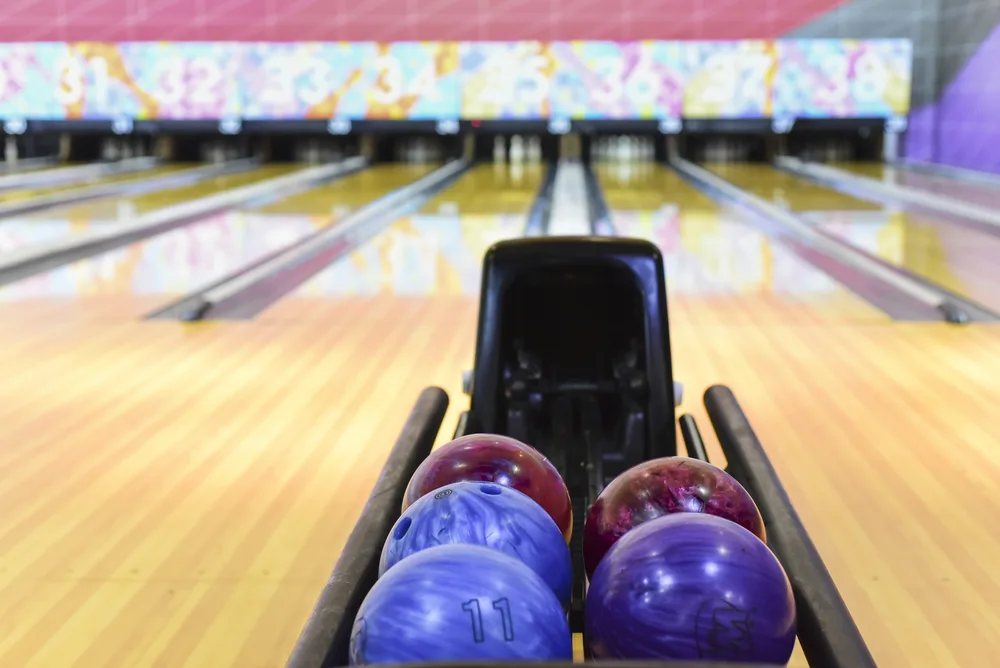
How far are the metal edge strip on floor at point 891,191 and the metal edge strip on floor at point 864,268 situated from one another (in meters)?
0.92

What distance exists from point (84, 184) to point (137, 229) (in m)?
Result: 2.39

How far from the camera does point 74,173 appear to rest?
27.0 ft

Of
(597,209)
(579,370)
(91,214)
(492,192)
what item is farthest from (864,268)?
(91,214)

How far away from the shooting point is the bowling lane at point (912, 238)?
157 inches

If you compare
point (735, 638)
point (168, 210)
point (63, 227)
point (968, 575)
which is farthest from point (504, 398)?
point (168, 210)

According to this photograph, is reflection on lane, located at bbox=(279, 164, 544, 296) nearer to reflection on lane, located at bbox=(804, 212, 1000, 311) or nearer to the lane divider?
reflection on lane, located at bbox=(804, 212, 1000, 311)

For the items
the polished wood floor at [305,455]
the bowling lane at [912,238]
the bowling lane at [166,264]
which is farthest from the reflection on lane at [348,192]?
the polished wood floor at [305,455]

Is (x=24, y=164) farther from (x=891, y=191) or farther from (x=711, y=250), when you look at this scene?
(x=891, y=191)

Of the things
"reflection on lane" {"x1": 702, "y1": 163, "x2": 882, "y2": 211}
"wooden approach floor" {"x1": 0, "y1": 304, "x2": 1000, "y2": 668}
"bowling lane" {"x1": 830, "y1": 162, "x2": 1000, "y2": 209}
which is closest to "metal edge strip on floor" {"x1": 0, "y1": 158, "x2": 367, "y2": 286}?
"wooden approach floor" {"x1": 0, "y1": 304, "x2": 1000, "y2": 668}

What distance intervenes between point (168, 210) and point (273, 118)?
3082 millimetres

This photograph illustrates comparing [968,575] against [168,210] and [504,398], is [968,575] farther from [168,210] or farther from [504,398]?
[168,210]

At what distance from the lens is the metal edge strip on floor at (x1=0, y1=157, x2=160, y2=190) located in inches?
296

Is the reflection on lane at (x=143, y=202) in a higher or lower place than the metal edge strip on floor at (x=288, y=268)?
higher

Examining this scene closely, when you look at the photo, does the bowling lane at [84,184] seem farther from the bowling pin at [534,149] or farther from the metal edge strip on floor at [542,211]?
the metal edge strip on floor at [542,211]
